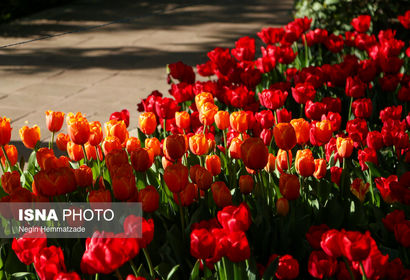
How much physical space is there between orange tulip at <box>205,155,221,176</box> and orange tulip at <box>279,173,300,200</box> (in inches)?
11.0

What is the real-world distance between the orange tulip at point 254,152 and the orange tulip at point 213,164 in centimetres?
23

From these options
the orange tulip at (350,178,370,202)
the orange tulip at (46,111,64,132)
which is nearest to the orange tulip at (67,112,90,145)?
the orange tulip at (46,111,64,132)

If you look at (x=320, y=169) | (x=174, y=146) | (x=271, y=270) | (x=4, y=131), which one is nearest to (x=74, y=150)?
(x=4, y=131)

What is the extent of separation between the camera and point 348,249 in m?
1.30

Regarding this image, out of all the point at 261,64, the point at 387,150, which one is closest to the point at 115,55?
the point at 261,64

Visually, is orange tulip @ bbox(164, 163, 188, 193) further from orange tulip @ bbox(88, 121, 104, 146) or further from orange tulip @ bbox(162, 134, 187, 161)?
orange tulip @ bbox(88, 121, 104, 146)

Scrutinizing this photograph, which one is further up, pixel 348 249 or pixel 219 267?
pixel 348 249

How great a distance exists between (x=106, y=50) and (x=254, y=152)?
5.25 m

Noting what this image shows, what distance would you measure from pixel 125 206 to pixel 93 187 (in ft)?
1.03

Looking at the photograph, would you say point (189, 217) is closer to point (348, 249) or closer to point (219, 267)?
point (219, 267)

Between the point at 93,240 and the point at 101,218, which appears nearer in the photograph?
the point at 93,240

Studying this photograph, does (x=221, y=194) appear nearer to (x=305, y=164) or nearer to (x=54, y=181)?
(x=305, y=164)

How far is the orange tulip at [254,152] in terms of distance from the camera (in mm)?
1807

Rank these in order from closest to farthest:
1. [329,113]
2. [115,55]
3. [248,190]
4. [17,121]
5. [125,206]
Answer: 1. [125,206]
2. [248,190]
3. [329,113]
4. [17,121]
5. [115,55]
